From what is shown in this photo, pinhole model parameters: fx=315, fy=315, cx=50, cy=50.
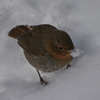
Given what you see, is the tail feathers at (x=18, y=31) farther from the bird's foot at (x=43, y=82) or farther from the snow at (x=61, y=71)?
the bird's foot at (x=43, y=82)

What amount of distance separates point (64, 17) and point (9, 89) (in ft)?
3.57

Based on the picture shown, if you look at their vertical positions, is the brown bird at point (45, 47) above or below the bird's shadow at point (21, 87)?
above

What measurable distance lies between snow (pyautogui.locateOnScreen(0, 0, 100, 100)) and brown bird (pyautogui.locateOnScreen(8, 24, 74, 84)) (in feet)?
0.48

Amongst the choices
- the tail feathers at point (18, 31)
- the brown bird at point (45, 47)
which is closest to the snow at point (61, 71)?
the brown bird at point (45, 47)

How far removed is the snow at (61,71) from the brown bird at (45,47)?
5.7 inches

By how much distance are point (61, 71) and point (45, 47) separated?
37 cm

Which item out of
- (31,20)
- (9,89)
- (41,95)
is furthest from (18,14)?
(41,95)

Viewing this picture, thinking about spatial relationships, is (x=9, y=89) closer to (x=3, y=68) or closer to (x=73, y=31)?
(x=3, y=68)

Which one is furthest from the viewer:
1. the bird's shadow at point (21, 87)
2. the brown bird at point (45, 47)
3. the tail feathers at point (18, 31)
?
the tail feathers at point (18, 31)

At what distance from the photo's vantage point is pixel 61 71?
3195 millimetres

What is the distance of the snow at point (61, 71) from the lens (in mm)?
2771

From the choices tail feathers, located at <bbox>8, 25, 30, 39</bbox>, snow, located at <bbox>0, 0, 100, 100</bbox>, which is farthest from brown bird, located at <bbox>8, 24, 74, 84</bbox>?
snow, located at <bbox>0, 0, 100, 100</bbox>

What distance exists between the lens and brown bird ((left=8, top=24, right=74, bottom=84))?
2.75 m

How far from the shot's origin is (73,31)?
3.41 m
